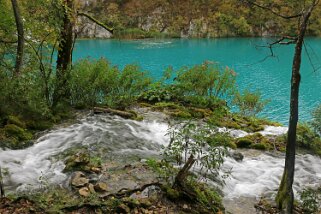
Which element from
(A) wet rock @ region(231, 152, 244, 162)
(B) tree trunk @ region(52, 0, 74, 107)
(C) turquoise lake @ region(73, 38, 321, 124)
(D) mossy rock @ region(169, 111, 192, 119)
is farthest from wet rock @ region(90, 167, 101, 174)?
(C) turquoise lake @ region(73, 38, 321, 124)

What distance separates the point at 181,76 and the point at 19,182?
391 inches

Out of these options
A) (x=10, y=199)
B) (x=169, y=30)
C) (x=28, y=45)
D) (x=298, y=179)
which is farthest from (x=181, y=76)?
(x=169, y=30)

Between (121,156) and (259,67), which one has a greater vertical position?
(121,156)

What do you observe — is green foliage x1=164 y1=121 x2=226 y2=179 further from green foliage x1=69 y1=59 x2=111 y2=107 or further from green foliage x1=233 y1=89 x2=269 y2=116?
green foliage x1=233 y1=89 x2=269 y2=116

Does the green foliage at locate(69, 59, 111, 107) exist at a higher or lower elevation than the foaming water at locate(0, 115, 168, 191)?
higher

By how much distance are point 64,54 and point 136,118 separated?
151 inches

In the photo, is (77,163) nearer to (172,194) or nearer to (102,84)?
(172,194)

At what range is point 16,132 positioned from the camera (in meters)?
10.2

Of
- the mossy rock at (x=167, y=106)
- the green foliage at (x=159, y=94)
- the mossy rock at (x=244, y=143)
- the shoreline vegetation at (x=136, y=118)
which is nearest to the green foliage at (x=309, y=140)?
the shoreline vegetation at (x=136, y=118)

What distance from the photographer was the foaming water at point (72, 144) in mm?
7739

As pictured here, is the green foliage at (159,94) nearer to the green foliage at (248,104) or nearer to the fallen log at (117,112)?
the fallen log at (117,112)

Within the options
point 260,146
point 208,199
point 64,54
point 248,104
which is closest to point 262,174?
point 260,146

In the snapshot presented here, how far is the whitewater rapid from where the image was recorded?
8000mm

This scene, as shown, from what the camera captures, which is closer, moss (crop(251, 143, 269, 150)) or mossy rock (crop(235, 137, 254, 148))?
moss (crop(251, 143, 269, 150))
